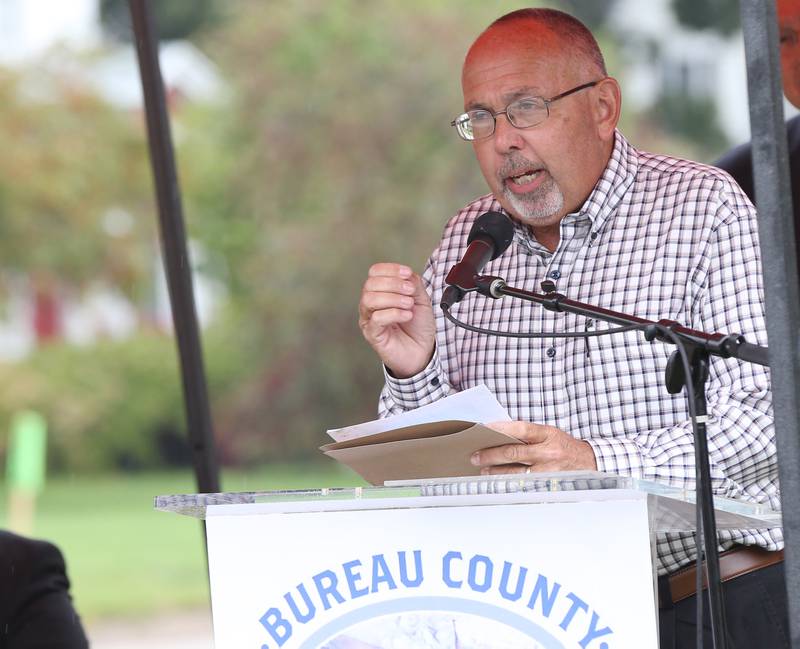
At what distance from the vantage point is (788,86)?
3.19 m

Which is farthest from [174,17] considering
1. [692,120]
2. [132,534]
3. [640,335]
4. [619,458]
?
[619,458]

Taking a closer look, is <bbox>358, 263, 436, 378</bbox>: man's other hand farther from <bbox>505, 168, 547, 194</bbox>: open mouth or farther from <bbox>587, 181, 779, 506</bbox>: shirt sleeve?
<bbox>587, 181, 779, 506</bbox>: shirt sleeve

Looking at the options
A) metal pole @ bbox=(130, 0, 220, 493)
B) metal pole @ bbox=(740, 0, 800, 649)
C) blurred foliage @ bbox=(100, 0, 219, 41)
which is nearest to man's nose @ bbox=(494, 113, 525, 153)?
metal pole @ bbox=(740, 0, 800, 649)

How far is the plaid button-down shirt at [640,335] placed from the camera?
89.9 inches

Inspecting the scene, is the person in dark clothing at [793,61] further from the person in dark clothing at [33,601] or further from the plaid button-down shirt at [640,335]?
the person in dark clothing at [33,601]

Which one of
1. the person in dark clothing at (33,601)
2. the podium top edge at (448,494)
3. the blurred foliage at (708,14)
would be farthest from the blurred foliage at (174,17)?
the podium top edge at (448,494)

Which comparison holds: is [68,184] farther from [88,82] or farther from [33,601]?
[33,601]

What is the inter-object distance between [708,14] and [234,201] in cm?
945

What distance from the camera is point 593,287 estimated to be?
264 cm

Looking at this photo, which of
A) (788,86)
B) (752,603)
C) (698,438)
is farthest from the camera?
(788,86)

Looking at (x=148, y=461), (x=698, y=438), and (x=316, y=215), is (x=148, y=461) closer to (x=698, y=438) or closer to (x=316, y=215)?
(x=316, y=215)

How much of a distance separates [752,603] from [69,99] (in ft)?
80.5

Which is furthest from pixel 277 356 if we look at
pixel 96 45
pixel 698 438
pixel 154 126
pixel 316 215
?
pixel 698 438

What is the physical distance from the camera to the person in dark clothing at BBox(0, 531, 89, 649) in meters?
2.80
